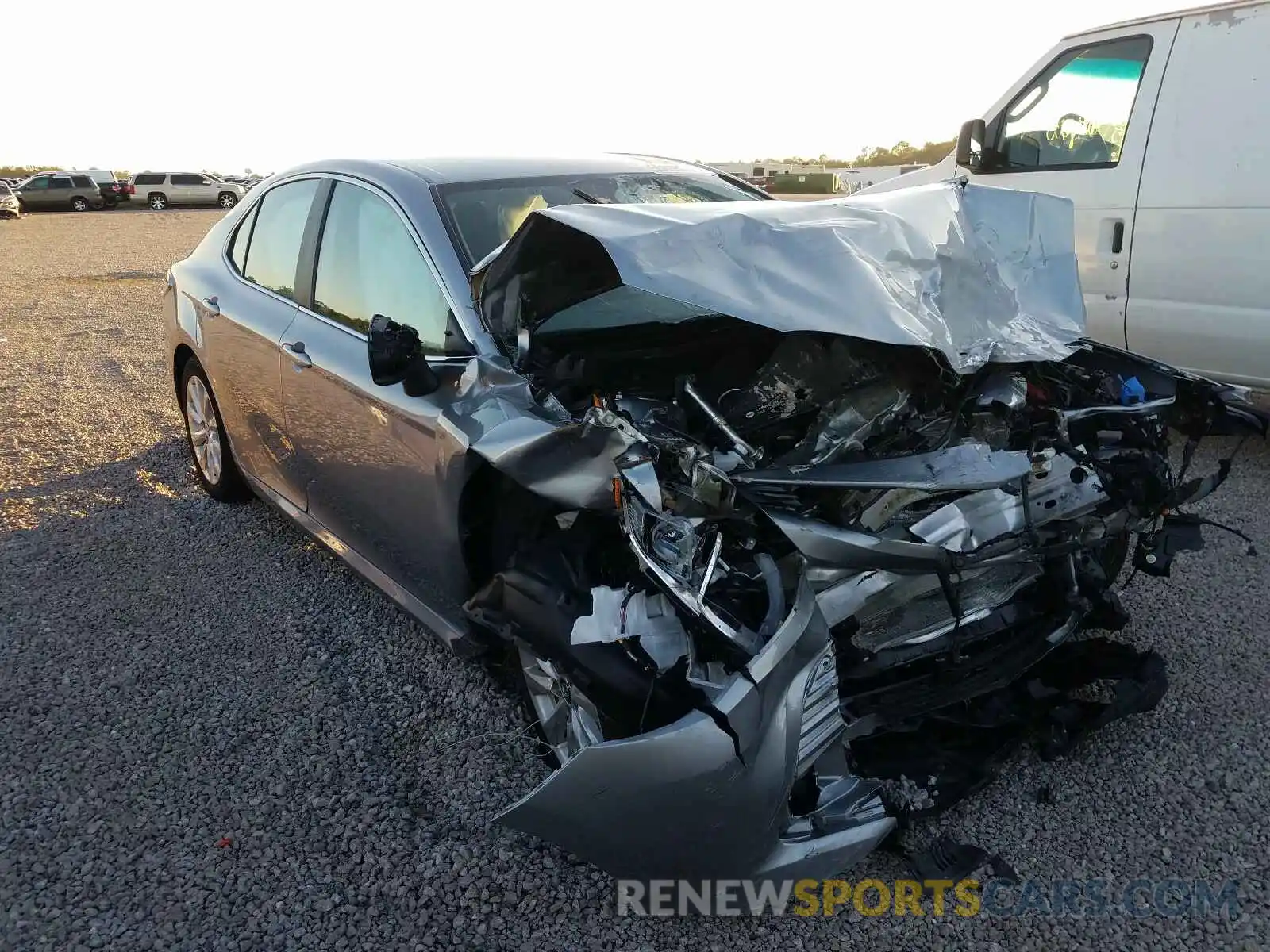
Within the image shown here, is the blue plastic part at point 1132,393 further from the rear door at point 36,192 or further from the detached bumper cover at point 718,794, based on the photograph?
the rear door at point 36,192

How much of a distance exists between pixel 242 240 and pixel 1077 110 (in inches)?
188

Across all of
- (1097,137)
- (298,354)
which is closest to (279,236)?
(298,354)

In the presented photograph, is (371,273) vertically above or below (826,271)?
below

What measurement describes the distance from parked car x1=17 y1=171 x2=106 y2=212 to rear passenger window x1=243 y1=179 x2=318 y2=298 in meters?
41.0

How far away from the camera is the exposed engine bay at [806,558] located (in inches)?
83.5

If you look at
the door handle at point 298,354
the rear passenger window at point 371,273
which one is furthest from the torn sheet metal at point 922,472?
the door handle at point 298,354

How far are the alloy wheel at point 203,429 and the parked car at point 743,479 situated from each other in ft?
4.98

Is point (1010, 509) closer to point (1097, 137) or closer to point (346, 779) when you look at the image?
point (346, 779)

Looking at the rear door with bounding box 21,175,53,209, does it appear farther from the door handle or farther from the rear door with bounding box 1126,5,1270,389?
the rear door with bounding box 1126,5,1270,389

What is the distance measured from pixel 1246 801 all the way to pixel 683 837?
1.71m

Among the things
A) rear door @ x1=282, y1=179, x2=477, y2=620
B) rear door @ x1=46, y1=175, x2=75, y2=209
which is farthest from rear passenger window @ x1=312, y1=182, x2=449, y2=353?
rear door @ x1=46, y1=175, x2=75, y2=209

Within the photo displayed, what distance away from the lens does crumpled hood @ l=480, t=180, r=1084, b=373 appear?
→ 241 cm

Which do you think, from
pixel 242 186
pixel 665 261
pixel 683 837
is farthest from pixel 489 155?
pixel 242 186

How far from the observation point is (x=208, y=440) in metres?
4.95
